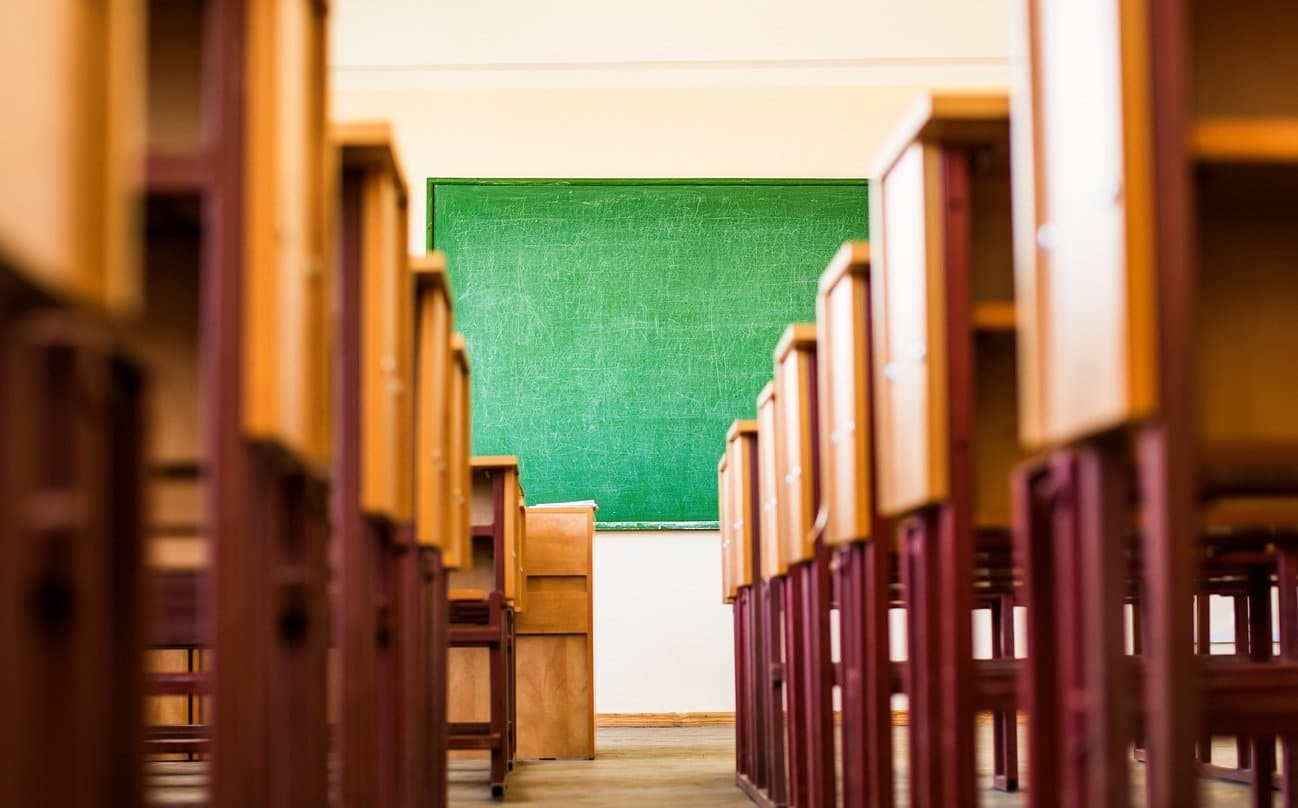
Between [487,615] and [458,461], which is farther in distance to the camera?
[487,615]

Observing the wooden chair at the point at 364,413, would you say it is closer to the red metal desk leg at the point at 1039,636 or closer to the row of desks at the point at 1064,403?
the row of desks at the point at 1064,403

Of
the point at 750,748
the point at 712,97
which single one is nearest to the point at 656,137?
the point at 712,97

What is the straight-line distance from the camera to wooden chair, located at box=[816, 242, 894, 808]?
2635 millimetres

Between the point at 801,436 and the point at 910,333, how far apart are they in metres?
0.99

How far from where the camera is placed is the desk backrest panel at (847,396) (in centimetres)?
266

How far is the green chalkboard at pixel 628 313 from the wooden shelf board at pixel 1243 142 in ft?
19.5

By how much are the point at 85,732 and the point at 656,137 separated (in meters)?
6.76

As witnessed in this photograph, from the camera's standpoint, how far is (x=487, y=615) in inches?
204

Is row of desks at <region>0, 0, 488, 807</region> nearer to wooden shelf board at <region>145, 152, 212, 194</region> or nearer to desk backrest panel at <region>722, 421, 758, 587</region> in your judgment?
wooden shelf board at <region>145, 152, 212, 194</region>

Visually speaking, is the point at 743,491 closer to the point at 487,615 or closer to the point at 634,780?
the point at 634,780

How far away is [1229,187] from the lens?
173 centimetres

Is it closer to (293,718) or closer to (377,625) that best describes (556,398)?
(377,625)

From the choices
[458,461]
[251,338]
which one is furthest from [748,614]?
[251,338]

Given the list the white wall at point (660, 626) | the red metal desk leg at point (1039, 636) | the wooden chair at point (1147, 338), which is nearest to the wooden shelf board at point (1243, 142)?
the wooden chair at point (1147, 338)
